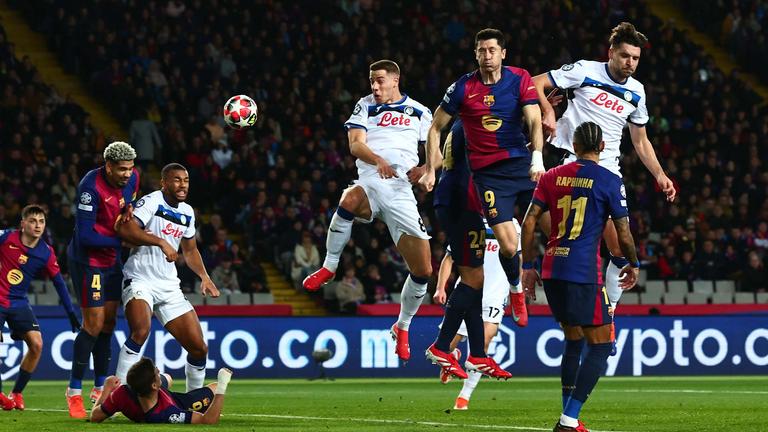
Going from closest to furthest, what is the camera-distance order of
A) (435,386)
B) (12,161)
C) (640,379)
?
(435,386), (640,379), (12,161)

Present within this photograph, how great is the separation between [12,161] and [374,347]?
7002 mm

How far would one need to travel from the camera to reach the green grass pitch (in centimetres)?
1191

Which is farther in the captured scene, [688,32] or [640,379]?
[688,32]

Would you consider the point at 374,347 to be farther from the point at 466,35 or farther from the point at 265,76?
the point at 466,35

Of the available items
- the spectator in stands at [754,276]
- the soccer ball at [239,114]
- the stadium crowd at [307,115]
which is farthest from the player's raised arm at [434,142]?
the spectator in stands at [754,276]

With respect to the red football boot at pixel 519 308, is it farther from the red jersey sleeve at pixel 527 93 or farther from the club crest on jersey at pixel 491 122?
the red jersey sleeve at pixel 527 93

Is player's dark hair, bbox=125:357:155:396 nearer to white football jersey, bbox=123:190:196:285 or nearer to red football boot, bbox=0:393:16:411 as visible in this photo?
white football jersey, bbox=123:190:196:285

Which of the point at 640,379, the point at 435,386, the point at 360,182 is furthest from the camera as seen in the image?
the point at 640,379

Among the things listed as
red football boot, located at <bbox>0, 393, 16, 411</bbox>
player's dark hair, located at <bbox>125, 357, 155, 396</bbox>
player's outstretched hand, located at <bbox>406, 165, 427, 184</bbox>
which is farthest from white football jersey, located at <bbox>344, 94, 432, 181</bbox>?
red football boot, located at <bbox>0, 393, 16, 411</bbox>

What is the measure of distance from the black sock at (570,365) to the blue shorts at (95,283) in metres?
5.12

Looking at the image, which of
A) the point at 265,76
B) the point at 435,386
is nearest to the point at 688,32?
the point at 265,76

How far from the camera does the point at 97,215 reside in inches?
547

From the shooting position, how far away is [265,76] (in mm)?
28016

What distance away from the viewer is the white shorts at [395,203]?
13867 millimetres
